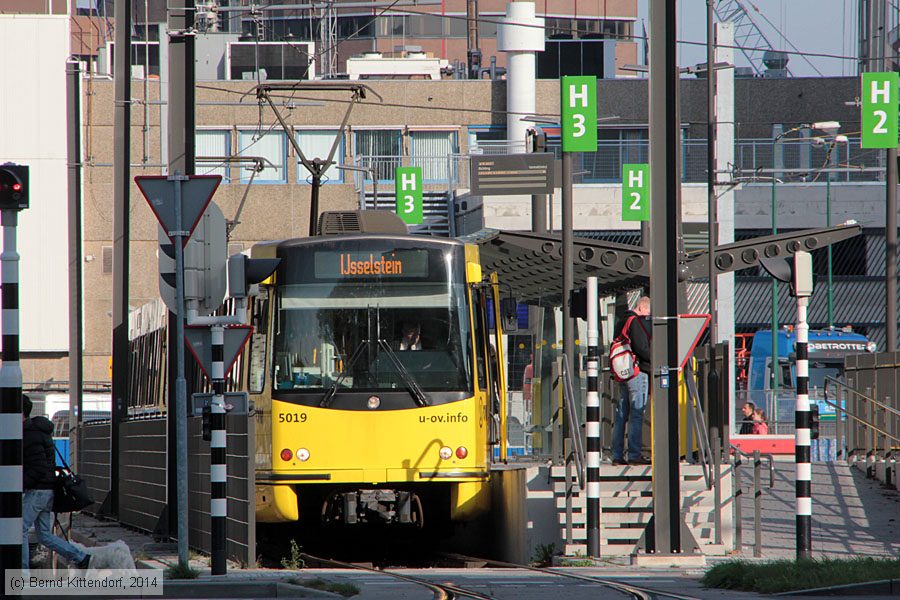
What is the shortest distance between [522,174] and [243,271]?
8464mm

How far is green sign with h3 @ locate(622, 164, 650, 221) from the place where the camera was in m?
28.4

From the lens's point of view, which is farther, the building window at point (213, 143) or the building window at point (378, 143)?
the building window at point (378, 143)

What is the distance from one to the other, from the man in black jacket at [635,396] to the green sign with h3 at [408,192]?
57.8 feet

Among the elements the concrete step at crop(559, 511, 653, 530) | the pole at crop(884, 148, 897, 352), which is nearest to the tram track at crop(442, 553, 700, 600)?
the concrete step at crop(559, 511, 653, 530)

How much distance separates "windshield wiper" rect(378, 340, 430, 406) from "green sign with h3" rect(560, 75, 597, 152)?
22.3 ft

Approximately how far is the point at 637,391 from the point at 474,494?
230 cm

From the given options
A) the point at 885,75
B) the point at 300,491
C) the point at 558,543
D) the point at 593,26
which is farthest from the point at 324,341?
the point at 593,26

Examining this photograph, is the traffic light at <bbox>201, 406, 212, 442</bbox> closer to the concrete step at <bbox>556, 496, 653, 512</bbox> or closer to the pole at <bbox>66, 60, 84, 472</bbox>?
the concrete step at <bbox>556, 496, 653, 512</bbox>

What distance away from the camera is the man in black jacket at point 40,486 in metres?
Answer: 11.3

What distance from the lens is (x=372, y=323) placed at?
15.4m

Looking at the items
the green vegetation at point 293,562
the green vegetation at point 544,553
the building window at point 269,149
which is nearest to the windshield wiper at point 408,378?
the green vegetation at point 293,562

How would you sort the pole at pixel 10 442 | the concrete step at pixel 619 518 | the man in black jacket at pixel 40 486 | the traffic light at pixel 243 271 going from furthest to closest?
the concrete step at pixel 619 518
the traffic light at pixel 243 271
the man in black jacket at pixel 40 486
the pole at pixel 10 442

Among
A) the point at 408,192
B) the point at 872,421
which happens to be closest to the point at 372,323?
the point at 872,421

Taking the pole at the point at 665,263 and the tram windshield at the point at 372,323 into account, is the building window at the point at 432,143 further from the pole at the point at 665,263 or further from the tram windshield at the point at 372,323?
the pole at the point at 665,263
